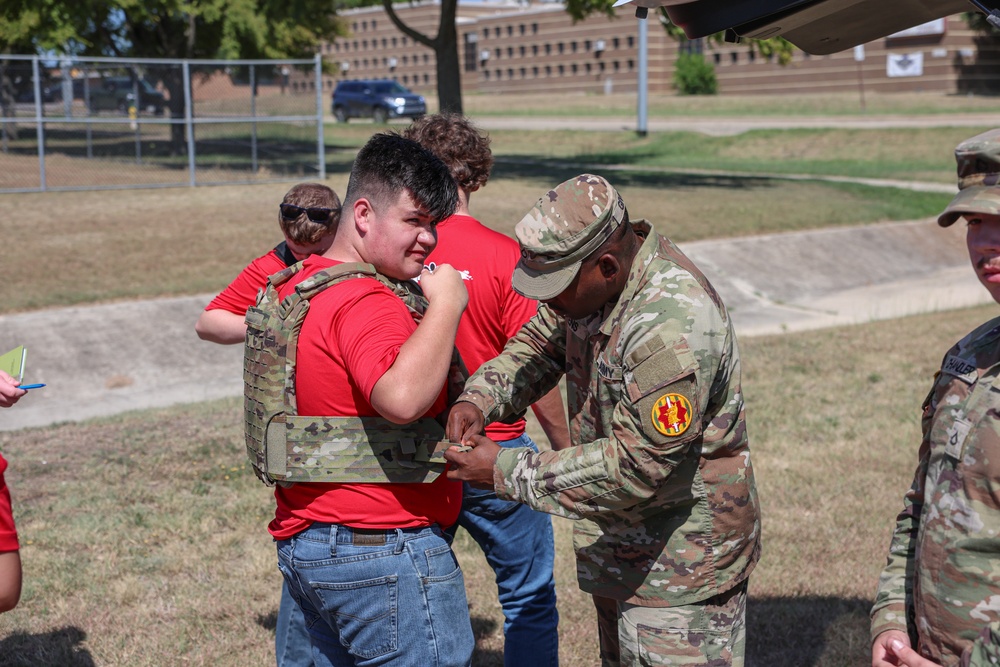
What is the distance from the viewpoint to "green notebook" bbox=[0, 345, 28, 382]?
8.37ft

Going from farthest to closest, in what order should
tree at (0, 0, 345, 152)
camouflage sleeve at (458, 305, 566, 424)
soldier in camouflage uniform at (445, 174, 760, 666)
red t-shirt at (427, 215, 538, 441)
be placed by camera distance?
tree at (0, 0, 345, 152), red t-shirt at (427, 215, 538, 441), camouflage sleeve at (458, 305, 566, 424), soldier in camouflage uniform at (445, 174, 760, 666)

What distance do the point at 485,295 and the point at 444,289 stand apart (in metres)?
0.95

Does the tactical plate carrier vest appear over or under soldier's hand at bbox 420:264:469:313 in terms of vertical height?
under

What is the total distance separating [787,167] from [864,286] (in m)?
11.8

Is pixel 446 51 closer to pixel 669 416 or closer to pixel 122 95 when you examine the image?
pixel 122 95

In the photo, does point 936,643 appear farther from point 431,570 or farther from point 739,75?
point 739,75

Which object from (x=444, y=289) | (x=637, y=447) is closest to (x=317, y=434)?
(x=444, y=289)

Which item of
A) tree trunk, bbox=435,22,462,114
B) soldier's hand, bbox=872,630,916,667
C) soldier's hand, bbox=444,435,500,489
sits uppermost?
tree trunk, bbox=435,22,462,114

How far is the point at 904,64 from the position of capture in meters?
55.2

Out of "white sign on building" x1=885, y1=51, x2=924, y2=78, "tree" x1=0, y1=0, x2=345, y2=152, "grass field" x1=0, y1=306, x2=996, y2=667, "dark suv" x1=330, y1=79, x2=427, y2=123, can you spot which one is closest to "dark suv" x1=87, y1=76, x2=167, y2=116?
"tree" x1=0, y1=0, x2=345, y2=152

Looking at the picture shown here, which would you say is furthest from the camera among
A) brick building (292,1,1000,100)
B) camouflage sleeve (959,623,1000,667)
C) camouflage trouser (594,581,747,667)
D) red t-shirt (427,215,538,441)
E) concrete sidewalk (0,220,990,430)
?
brick building (292,1,1000,100)

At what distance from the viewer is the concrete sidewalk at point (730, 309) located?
8.58 m

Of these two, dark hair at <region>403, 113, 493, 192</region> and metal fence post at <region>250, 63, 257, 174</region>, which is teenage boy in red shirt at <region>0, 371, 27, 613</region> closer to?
dark hair at <region>403, 113, 493, 192</region>

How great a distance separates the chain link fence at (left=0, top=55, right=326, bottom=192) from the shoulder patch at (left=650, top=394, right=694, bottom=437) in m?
16.9
